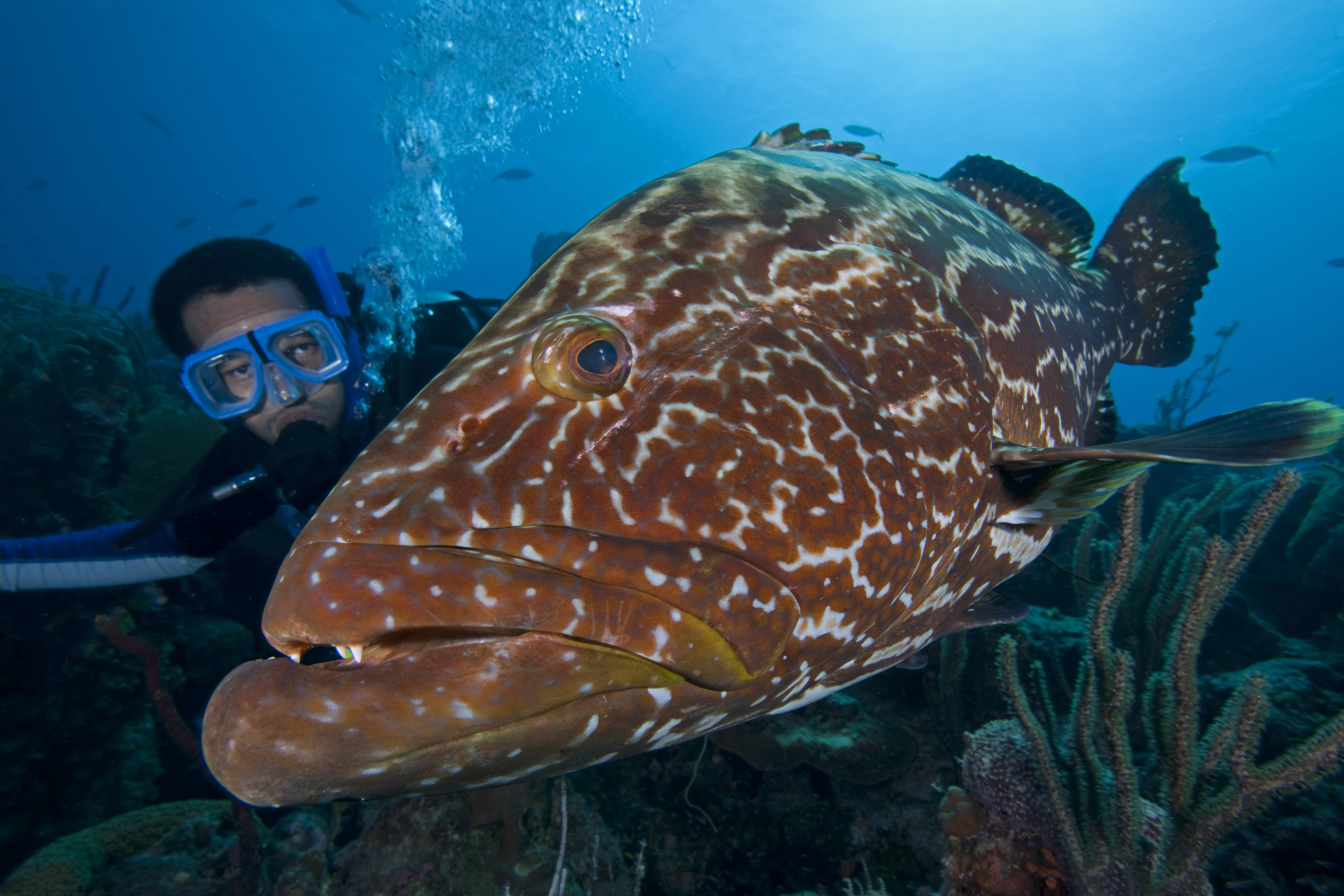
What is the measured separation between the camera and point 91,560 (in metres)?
4.61

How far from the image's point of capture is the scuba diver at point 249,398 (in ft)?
13.8

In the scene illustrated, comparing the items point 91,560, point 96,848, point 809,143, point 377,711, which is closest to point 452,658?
point 377,711

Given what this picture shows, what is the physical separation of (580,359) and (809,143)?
97.0 inches

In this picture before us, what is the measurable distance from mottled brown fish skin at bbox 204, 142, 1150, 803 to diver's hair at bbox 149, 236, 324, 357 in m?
3.89

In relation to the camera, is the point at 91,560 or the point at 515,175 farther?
the point at 515,175

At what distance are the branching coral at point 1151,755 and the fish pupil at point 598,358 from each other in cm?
270

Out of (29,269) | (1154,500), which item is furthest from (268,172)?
(1154,500)

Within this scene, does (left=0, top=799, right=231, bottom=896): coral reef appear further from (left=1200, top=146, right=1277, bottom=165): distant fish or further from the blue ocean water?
(left=1200, top=146, right=1277, bottom=165): distant fish

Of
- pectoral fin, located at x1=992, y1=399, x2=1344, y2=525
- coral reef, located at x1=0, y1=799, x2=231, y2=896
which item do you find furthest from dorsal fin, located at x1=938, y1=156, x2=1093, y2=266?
coral reef, located at x1=0, y1=799, x2=231, y2=896

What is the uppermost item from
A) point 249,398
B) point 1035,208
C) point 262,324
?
point 1035,208

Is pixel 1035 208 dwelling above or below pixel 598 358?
above

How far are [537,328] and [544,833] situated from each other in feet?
11.1

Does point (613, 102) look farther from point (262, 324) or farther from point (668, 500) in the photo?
point (668, 500)

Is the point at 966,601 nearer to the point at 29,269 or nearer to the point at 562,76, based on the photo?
the point at 562,76
